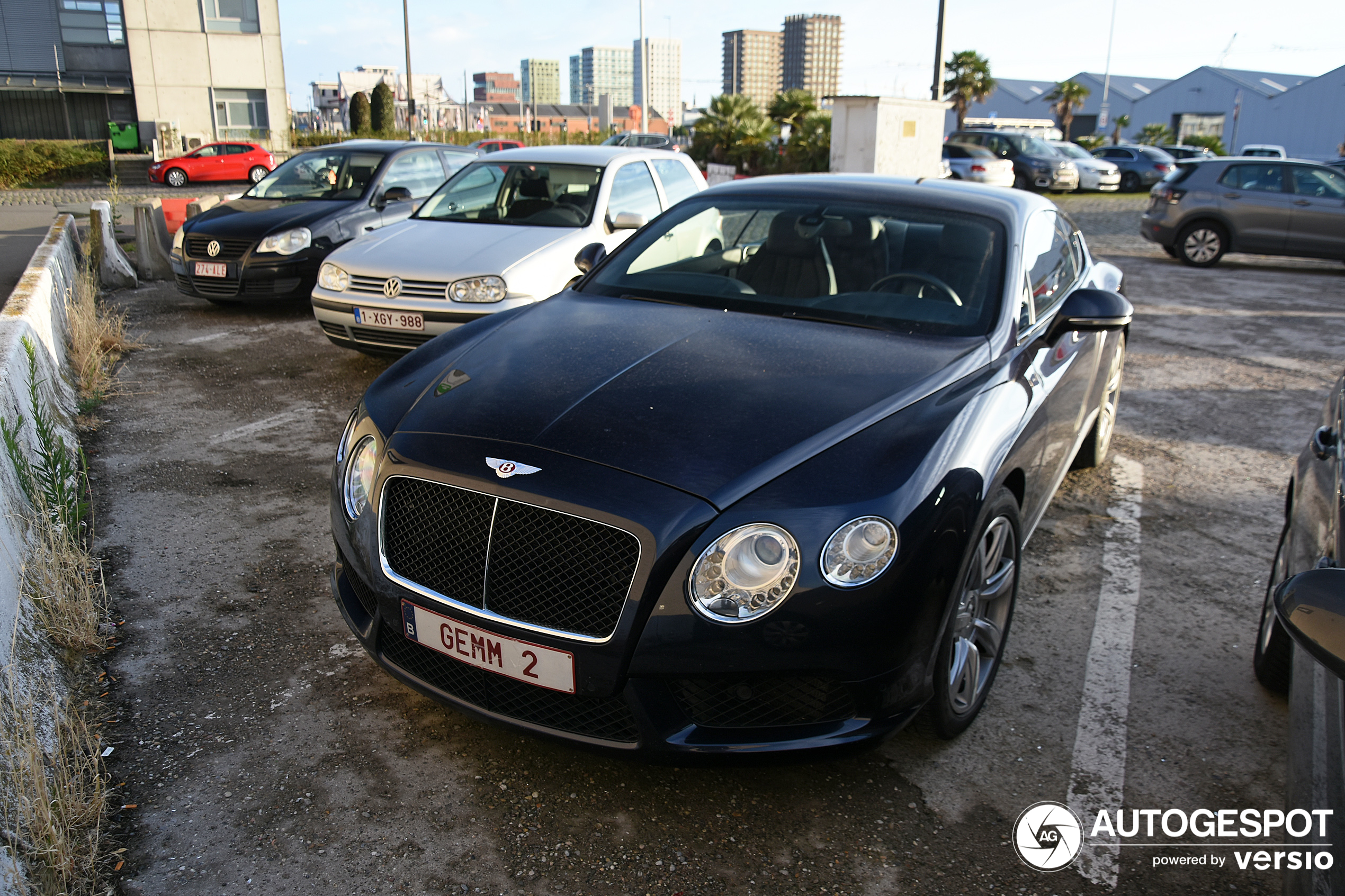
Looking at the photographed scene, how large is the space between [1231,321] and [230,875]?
10.2 metres

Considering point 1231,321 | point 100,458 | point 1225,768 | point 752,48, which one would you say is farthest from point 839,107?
point 752,48

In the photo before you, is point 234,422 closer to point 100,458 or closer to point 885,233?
point 100,458

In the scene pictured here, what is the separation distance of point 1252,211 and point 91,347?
1383cm

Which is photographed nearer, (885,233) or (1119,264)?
(885,233)

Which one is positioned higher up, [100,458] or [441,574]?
[441,574]

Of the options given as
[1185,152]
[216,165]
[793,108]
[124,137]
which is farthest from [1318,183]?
[124,137]

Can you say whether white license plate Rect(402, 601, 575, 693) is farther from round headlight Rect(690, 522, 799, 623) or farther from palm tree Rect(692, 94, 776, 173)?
palm tree Rect(692, 94, 776, 173)

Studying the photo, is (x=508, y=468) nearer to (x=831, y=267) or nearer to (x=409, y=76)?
(x=831, y=267)

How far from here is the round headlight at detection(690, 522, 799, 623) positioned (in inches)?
87.2

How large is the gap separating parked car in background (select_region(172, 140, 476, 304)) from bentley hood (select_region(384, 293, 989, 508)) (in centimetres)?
581

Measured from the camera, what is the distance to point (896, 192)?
153 inches

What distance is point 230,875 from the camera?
230 centimetres

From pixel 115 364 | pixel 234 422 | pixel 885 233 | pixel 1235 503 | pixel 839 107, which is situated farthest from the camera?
pixel 839 107

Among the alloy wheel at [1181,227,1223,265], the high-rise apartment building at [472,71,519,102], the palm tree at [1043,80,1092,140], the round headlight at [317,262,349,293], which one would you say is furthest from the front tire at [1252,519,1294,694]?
the high-rise apartment building at [472,71,519,102]
